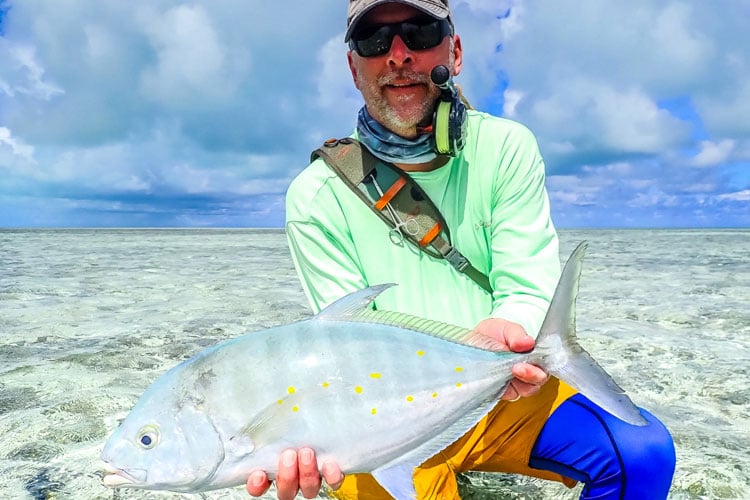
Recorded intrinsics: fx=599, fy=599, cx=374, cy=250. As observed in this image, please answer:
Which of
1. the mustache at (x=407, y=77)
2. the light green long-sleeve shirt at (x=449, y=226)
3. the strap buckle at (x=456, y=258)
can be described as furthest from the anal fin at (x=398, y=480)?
the mustache at (x=407, y=77)

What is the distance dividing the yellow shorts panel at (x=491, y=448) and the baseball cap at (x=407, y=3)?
1433 millimetres

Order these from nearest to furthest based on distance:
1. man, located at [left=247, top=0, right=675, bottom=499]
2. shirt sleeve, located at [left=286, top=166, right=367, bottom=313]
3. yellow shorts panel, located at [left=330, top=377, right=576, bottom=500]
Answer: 1. yellow shorts panel, located at [left=330, top=377, right=576, bottom=500]
2. man, located at [left=247, top=0, right=675, bottom=499]
3. shirt sleeve, located at [left=286, top=166, right=367, bottom=313]

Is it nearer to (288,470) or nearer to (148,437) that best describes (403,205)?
(288,470)

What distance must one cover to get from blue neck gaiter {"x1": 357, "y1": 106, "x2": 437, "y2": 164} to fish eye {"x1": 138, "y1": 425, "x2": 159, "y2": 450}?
1.34 metres

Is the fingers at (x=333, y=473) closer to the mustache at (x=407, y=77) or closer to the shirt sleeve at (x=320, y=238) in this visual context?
the shirt sleeve at (x=320, y=238)

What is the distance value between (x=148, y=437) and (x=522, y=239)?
57.1 inches

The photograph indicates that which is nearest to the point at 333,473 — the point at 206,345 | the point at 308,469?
the point at 308,469

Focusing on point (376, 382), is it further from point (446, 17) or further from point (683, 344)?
point (683, 344)

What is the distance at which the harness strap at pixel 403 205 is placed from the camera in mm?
2344

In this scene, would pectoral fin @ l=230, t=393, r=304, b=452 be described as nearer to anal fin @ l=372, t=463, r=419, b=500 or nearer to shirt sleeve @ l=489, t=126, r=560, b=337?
anal fin @ l=372, t=463, r=419, b=500

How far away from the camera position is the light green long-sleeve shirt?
2.34 m

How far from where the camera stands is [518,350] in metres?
1.70

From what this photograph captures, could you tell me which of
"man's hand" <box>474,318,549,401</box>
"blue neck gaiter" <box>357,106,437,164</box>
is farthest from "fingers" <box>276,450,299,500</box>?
"blue neck gaiter" <box>357,106,437,164</box>

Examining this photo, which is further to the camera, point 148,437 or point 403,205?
point 403,205
